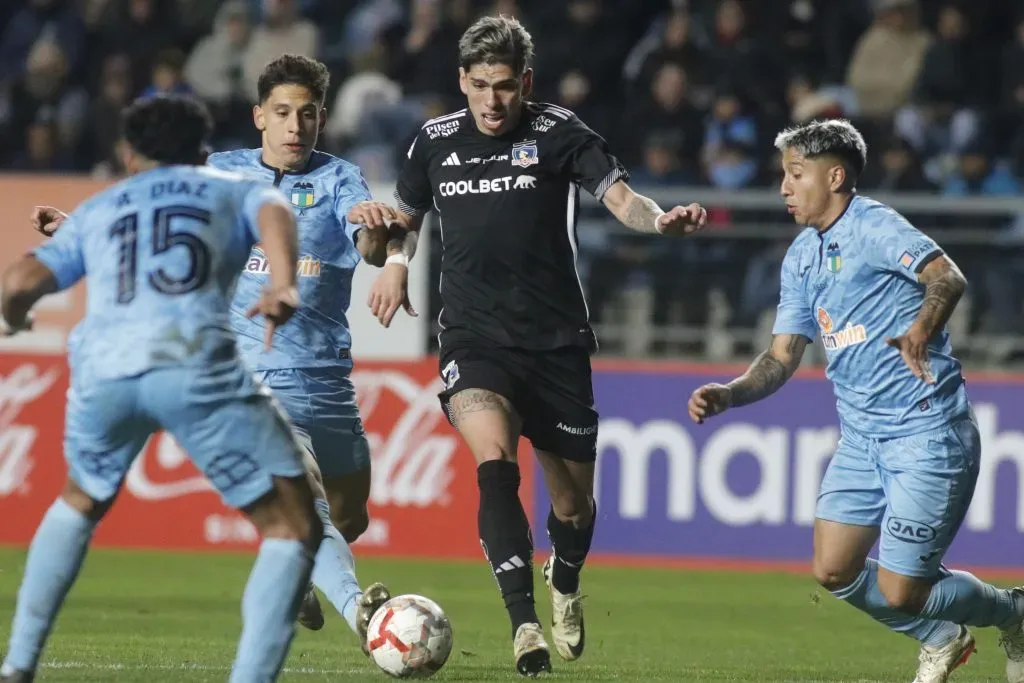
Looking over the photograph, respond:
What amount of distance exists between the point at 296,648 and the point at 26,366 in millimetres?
6145

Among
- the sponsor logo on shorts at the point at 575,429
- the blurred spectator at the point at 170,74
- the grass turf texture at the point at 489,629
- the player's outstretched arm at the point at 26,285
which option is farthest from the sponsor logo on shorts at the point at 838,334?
the blurred spectator at the point at 170,74

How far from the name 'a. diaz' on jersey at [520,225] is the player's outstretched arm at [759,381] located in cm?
80

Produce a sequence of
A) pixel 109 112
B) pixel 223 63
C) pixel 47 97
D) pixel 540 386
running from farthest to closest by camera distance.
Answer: pixel 47 97 → pixel 223 63 → pixel 109 112 → pixel 540 386

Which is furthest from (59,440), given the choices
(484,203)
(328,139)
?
(484,203)

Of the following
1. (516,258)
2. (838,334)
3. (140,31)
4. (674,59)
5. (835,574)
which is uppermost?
(140,31)

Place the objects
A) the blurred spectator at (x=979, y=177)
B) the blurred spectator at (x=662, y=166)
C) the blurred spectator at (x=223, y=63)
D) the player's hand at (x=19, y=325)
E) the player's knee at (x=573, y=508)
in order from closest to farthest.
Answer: the player's hand at (x=19, y=325)
the player's knee at (x=573, y=508)
the blurred spectator at (x=662, y=166)
the blurred spectator at (x=979, y=177)
the blurred spectator at (x=223, y=63)

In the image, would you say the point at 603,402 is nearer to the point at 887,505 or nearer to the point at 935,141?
the point at 935,141

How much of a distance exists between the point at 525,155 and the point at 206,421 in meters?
2.90

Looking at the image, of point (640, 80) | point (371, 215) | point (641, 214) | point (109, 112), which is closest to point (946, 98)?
point (640, 80)

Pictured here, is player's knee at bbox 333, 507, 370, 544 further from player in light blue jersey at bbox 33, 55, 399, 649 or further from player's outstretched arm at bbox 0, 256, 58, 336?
player's outstretched arm at bbox 0, 256, 58, 336

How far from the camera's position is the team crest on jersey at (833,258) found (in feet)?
24.8

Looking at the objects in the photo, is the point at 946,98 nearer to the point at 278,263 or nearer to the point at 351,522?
the point at 351,522

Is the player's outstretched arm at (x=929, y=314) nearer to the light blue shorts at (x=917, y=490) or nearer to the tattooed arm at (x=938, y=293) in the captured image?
the tattooed arm at (x=938, y=293)

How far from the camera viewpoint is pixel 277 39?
16859 millimetres
